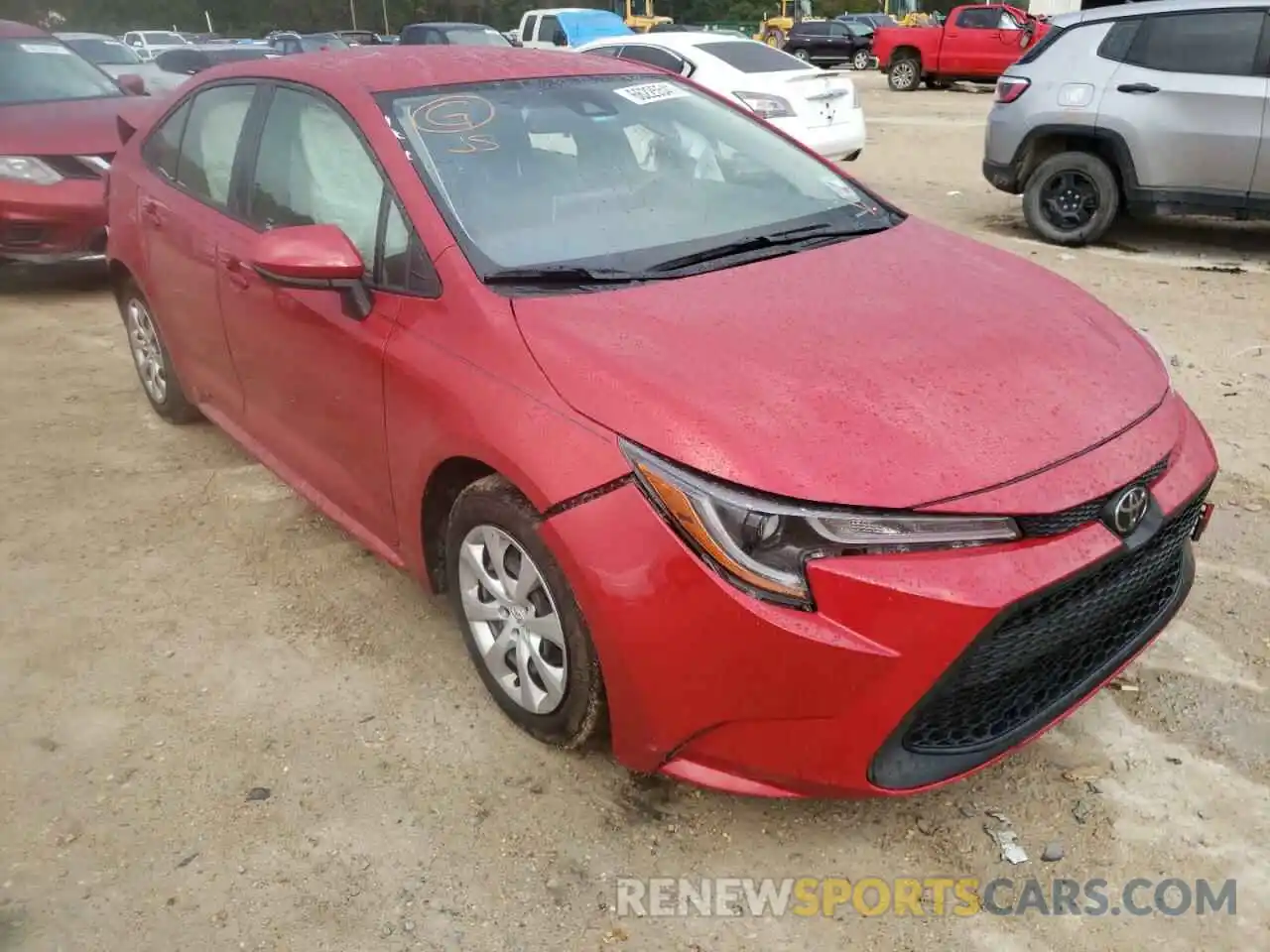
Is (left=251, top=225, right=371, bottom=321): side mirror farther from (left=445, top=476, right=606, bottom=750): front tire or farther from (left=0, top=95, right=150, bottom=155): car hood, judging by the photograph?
(left=0, top=95, right=150, bottom=155): car hood

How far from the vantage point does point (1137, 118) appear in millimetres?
7141

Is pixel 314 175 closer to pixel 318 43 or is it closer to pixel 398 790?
pixel 398 790

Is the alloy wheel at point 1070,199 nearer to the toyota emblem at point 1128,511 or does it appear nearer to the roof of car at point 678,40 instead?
the roof of car at point 678,40

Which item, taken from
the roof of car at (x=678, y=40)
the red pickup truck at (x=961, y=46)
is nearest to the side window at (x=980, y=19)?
the red pickup truck at (x=961, y=46)

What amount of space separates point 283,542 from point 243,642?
0.64 m

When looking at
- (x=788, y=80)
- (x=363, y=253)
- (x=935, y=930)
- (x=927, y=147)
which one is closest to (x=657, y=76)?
(x=363, y=253)

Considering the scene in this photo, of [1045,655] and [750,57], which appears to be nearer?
[1045,655]

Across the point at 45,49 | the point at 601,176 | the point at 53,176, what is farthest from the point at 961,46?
the point at 601,176

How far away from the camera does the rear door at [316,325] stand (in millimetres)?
2855

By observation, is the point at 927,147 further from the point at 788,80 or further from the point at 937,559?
the point at 937,559

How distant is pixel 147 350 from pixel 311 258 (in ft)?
7.95

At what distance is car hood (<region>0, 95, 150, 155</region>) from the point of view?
676 centimetres

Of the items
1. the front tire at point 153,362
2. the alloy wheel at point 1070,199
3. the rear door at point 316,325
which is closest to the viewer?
the rear door at point 316,325

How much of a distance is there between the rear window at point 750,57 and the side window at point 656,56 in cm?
26
